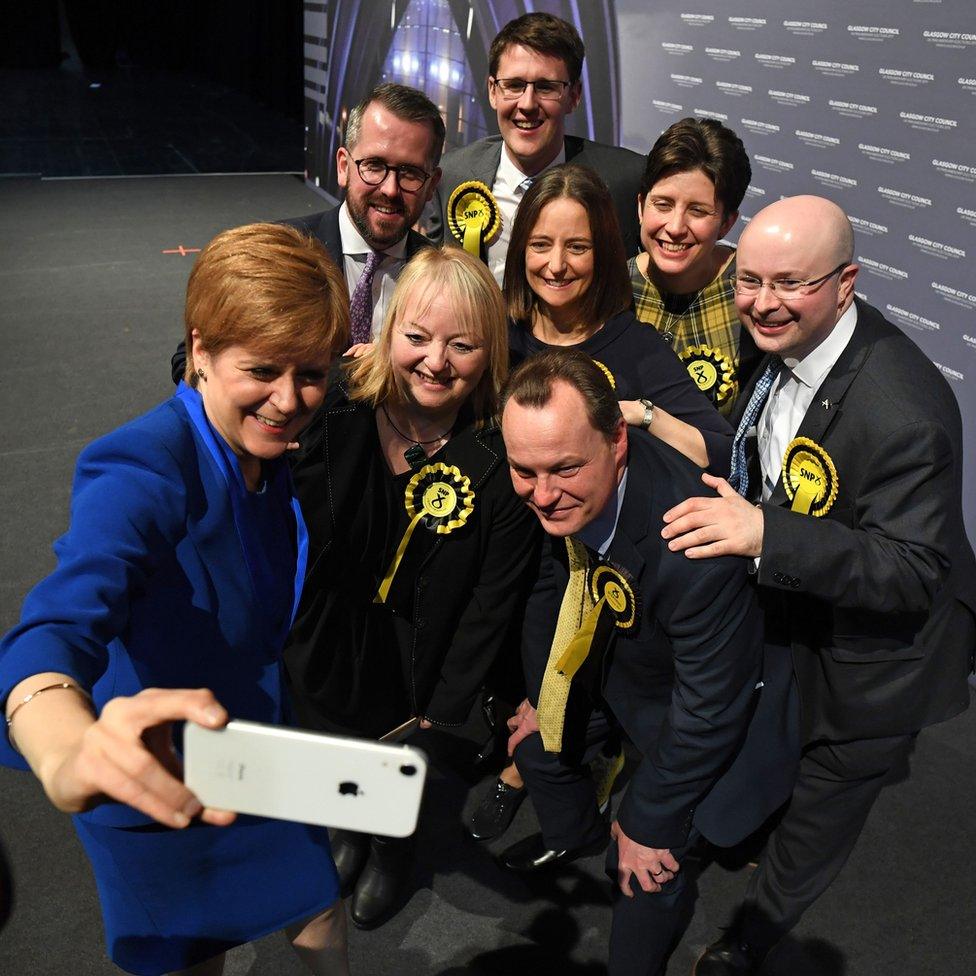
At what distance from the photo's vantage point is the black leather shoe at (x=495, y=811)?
2.81m

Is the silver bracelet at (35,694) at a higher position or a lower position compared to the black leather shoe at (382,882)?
higher

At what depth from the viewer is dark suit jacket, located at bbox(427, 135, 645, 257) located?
326 cm

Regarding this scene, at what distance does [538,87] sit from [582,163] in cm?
32

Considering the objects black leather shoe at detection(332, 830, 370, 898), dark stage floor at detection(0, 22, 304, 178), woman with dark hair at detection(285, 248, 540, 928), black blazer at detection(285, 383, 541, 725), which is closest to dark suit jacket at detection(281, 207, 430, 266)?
woman with dark hair at detection(285, 248, 540, 928)

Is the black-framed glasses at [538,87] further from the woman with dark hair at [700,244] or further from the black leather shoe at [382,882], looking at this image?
the black leather shoe at [382,882]

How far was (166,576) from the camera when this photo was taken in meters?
1.47

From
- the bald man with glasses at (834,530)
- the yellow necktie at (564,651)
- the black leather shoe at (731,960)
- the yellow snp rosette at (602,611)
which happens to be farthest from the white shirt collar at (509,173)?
the black leather shoe at (731,960)

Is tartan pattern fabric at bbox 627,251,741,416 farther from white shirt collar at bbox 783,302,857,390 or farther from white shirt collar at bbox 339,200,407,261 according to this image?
white shirt collar at bbox 339,200,407,261

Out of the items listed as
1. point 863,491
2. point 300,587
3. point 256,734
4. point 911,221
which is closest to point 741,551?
point 863,491

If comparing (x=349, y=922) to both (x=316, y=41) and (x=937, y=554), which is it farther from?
(x=316, y=41)

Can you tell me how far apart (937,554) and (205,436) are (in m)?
1.34

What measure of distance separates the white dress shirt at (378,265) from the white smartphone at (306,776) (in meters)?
2.01

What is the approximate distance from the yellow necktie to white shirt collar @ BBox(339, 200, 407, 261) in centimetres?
110

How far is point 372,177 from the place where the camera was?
2.70 metres
